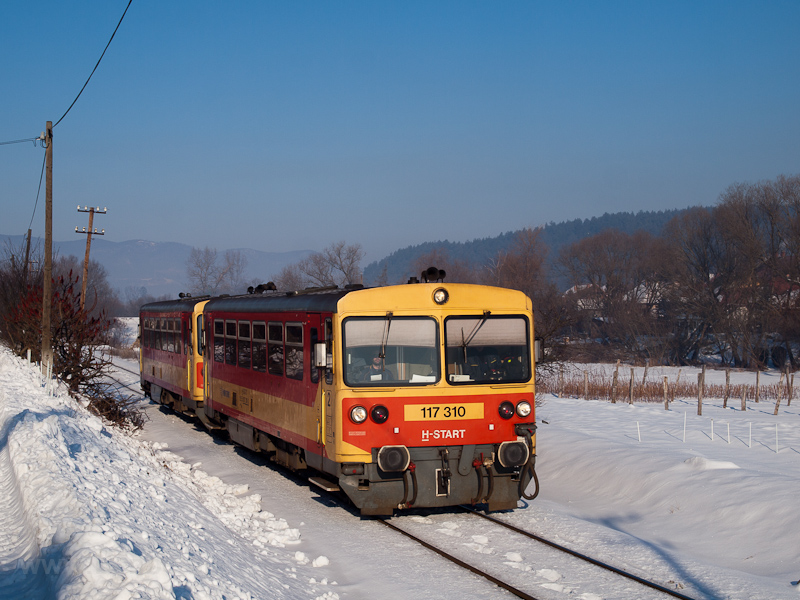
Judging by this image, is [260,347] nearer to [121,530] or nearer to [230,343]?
[230,343]

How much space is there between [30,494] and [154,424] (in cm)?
1170

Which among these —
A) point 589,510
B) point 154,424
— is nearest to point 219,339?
point 154,424

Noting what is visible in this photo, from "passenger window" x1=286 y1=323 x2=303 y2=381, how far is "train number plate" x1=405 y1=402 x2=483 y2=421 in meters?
2.05

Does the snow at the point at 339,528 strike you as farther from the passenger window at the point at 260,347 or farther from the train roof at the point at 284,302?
the train roof at the point at 284,302

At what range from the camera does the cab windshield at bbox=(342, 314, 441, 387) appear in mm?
8898

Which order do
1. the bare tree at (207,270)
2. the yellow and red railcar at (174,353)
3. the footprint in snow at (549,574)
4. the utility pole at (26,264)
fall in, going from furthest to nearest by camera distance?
the bare tree at (207,270), the utility pole at (26,264), the yellow and red railcar at (174,353), the footprint in snow at (549,574)

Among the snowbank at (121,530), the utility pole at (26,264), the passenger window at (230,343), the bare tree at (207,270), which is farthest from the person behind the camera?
the bare tree at (207,270)

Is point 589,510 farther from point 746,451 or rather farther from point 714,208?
point 714,208

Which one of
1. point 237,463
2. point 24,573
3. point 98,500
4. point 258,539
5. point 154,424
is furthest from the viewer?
point 154,424

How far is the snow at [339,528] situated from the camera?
5.74m

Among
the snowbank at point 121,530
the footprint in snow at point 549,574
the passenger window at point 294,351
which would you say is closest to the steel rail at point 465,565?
the footprint in snow at point 549,574

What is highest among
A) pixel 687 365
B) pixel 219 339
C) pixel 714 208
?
pixel 714 208

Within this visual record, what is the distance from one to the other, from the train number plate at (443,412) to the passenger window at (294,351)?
2.05m

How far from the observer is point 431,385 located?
897cm
